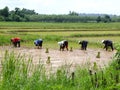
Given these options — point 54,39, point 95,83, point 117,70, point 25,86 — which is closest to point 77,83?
point 95,83

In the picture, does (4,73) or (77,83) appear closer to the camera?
(4,73)

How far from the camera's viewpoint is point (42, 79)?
19.1ft

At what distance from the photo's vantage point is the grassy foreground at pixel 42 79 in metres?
5.44

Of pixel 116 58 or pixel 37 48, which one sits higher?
pixel 116 58

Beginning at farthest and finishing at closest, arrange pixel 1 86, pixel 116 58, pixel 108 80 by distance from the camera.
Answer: pixel 116 58 → pixel 108 80 → pixel 1 86

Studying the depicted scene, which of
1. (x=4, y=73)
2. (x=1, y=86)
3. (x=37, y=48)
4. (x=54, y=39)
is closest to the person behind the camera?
(x=1, y=86)

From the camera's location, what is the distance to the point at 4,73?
5.67 metres

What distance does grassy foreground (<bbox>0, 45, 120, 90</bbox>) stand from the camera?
5.44 m

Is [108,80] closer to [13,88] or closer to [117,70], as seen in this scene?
[117,70]

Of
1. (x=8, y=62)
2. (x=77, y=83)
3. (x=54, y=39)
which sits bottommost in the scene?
(x=54, y=39)

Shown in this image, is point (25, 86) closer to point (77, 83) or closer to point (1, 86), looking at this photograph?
point (1, 86)

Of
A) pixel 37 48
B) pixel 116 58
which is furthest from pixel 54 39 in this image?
pixel 116 58

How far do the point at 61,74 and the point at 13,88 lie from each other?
3.78 ft

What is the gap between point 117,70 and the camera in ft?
20.9
